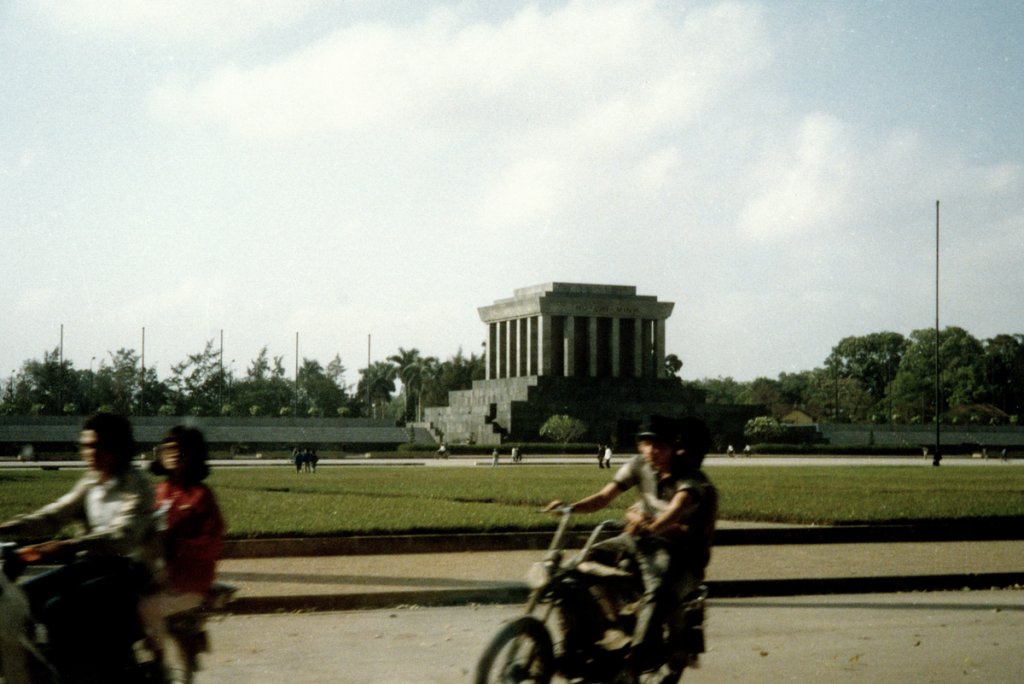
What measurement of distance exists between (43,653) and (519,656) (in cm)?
223

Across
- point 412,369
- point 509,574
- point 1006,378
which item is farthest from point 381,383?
point 509,574

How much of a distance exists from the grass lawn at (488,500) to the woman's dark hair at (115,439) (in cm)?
1001

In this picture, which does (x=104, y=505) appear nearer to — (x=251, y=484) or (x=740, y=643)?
(x=740, y=643)

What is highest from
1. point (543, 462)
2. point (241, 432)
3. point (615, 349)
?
point (615, 349)

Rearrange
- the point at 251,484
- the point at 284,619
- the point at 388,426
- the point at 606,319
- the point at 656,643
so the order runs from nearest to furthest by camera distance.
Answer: the point at 656,643 → the point at 284,619 → the point at 251,484 → the point at 388,426 → the point at 606,319

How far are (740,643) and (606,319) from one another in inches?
3504

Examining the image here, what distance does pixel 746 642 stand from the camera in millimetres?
8898

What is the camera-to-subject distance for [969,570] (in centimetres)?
1277

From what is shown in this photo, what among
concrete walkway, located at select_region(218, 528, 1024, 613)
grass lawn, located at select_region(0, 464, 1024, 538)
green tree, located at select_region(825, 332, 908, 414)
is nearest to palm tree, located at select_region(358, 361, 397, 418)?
green tree, located at select_region(825, 332, 908, 414)

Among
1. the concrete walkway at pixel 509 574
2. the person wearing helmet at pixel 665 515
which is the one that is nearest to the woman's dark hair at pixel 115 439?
the person wearing helmet at pixel 665 515

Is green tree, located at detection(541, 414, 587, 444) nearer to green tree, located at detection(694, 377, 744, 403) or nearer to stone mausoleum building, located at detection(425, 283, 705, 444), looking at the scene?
stone mausoleum building, located at detection(425, 283, 705, 444)

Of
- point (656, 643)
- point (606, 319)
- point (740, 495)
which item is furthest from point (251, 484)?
point (606, 319)

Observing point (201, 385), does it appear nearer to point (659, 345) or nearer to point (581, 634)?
point (659, 345)

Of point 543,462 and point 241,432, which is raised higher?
point 241,432
